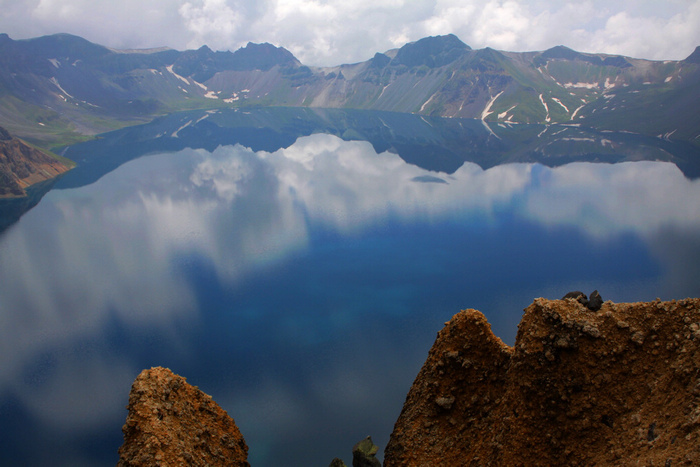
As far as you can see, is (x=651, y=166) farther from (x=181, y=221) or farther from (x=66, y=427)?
(x=66, y=427)

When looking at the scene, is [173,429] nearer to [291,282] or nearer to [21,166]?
[291,282]

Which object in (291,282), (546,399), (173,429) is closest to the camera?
(546,399)

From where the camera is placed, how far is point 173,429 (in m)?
19.2

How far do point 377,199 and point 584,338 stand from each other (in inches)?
3974

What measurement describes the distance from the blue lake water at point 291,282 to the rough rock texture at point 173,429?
618 inches

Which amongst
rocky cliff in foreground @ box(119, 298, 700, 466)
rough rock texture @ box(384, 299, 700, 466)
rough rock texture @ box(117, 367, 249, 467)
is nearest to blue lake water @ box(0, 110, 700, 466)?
rough rock texture @ box(117, 367, 249, 467)

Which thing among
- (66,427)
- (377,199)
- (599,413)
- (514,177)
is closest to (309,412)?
(66,427)

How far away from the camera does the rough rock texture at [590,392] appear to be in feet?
47.8

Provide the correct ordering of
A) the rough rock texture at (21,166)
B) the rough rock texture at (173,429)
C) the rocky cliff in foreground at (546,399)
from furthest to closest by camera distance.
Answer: the rough rock texture at (21,166)
the rough rock texture at (173,429)
the rocky cliff in foreground at (546,399)

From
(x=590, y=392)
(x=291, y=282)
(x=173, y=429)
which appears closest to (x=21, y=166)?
(x=291, y=282)

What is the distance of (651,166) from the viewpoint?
14938 cm

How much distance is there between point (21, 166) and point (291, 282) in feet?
432

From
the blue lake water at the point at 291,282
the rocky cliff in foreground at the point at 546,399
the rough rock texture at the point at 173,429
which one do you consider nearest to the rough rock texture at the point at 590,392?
the rocky cliff in foreground at the point at 546,399

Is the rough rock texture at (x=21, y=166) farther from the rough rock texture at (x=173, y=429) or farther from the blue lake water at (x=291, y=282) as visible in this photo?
the rough rock texture at (x=173, y=429)
